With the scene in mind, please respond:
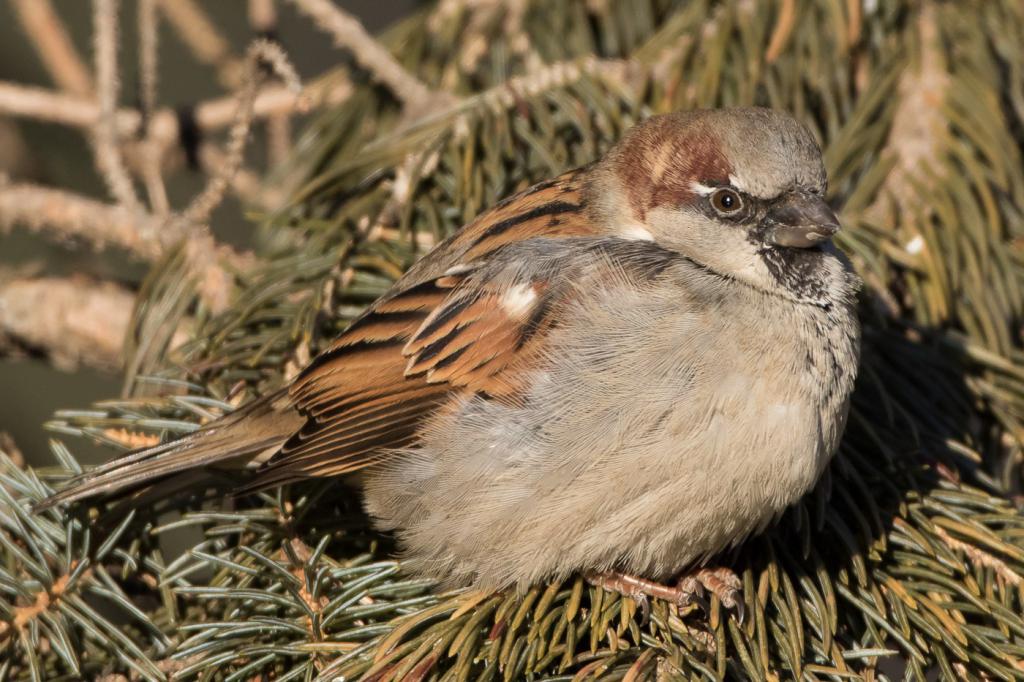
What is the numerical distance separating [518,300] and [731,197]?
1.41 feet

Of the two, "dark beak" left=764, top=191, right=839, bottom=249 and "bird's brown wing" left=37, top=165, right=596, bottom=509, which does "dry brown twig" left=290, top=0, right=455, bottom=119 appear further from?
"dark beak" left=764, top=191, right=839, bottom=249

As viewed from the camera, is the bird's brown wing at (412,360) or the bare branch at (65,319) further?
the bare branch at (65,319)

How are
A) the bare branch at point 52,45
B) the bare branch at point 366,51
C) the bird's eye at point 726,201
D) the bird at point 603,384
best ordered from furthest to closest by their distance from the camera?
the bare branch at point 52,45
the bare branch at point 366,51
the bird's eye at point 726,201
the bird at point 603,384

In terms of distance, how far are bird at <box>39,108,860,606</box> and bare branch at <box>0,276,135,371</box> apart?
0.56 meters

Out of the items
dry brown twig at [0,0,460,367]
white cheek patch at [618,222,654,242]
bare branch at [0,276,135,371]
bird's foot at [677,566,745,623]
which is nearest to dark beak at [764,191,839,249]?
white cheek patch at [618,222,654,242]

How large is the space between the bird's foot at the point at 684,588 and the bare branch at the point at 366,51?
1115mm

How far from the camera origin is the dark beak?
74.7 inches

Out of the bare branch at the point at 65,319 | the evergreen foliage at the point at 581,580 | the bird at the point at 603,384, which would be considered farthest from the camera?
the bare branch at the point at 65,319

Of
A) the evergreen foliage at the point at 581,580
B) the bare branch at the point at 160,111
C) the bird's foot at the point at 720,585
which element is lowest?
the bird's foot at the point at 720,585

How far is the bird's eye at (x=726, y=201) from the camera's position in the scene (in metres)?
2.01

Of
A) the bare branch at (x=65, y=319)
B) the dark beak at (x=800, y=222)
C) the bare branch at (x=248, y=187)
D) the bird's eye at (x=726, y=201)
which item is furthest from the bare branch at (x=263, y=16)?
the dark beak at (x=800, y=222)

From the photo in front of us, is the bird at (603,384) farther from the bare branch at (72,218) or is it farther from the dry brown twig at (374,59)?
the bare branch at (72,218)

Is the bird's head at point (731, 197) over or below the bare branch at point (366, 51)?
below

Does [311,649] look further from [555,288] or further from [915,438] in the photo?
[915,438]
